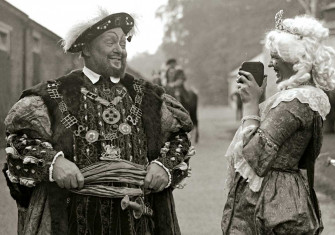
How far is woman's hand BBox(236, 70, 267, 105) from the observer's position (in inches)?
117

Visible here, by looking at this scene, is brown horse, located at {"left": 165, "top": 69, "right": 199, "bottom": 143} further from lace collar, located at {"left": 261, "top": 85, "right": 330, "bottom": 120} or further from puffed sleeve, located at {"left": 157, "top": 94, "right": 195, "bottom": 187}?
lace collar, located at {"left": 261, "top": 85, "right": 330, "bottom": 120}

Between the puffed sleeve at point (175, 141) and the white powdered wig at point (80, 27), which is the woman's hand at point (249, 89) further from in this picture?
the white powdered wig at point (80, 27)

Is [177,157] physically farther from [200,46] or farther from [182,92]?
[200,46]

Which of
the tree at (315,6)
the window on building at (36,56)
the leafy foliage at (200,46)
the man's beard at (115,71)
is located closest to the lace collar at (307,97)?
the man's beard at (115,71)

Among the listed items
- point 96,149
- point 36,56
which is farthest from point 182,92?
point 96,149

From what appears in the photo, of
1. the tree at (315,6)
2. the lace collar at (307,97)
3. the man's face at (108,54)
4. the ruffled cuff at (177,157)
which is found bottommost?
the ruffled cuff at (177,157)

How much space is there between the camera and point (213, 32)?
114ft

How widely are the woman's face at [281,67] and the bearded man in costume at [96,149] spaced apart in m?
0.57

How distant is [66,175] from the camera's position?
290cm

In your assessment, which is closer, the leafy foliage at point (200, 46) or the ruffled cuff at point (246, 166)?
the ruffled cuff at point (246, 166)

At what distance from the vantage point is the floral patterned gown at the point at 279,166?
9.31ft

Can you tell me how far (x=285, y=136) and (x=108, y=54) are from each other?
1000 mm

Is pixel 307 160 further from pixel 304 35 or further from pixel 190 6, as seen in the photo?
pixel 190 6

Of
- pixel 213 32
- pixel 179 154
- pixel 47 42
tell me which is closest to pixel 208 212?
pixel 47 42
